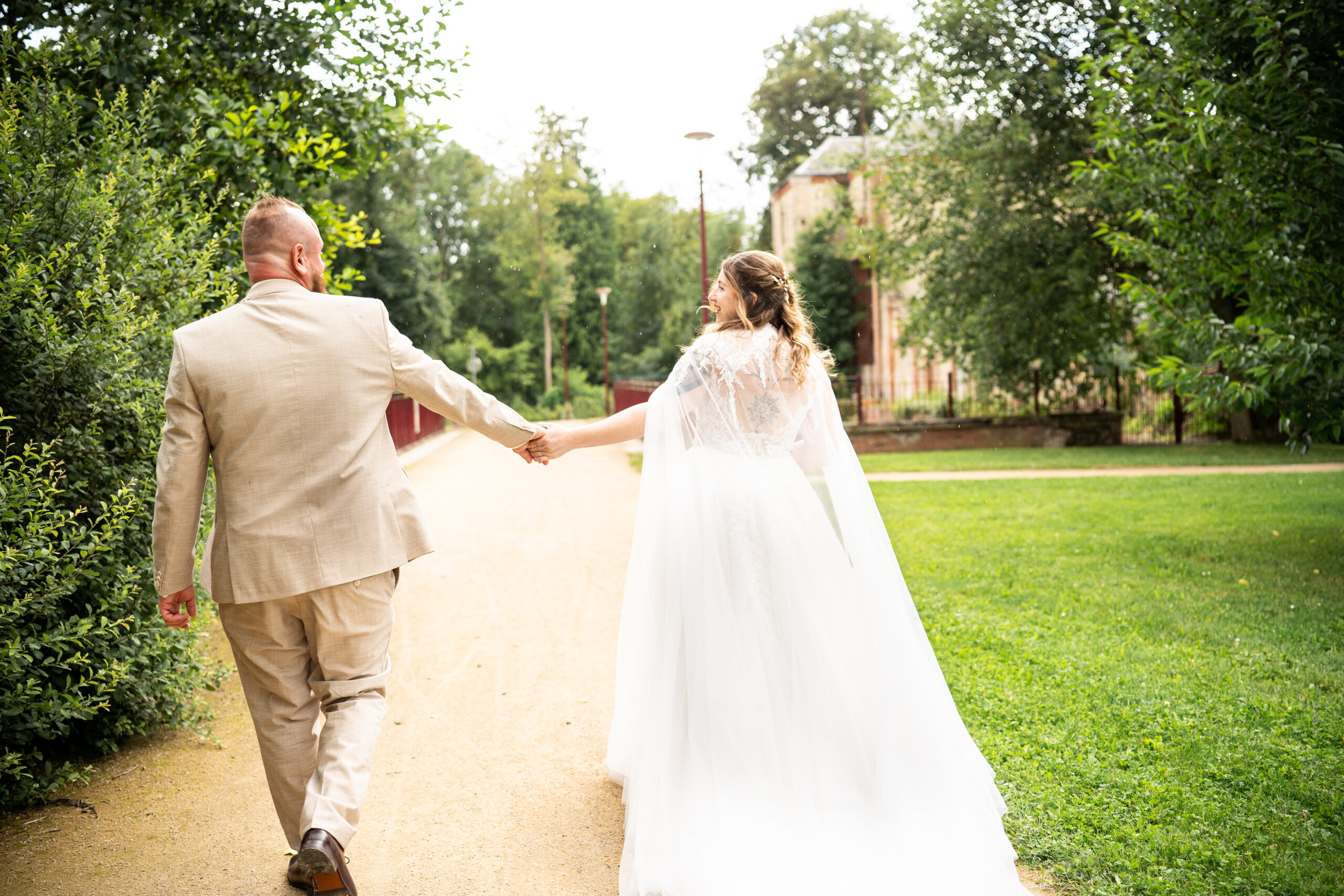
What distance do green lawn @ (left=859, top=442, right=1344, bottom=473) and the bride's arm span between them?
45.9ft

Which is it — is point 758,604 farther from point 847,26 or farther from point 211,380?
point 847,26

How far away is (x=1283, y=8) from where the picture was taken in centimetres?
681

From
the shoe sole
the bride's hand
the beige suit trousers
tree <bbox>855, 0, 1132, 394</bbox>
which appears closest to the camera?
the shoe sole

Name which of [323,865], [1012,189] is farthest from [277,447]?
[1012,189]

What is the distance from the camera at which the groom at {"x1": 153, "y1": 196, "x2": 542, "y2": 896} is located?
3080mm

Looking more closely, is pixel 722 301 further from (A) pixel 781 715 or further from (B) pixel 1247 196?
(B) pixel 1247 196

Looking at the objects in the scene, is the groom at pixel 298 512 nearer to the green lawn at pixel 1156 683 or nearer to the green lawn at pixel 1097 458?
the green lawn at pixel 1156 683

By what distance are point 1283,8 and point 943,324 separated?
16.0 metres

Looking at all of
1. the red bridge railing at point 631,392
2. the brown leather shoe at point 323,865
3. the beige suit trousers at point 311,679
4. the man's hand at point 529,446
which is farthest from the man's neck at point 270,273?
the red bridge railing at point 631,392

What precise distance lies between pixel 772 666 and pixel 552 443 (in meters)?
1.48

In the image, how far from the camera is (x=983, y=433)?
22.6 meters

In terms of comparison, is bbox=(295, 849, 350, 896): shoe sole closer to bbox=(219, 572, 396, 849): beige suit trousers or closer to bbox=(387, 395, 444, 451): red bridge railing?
bbox=(219, 572, 396, 849): beige suit trousers

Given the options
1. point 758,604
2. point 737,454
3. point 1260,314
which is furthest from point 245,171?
point 1260,314

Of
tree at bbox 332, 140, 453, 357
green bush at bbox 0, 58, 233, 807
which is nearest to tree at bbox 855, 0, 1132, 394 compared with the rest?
green bush at bbox 0, 58, 233, 807
